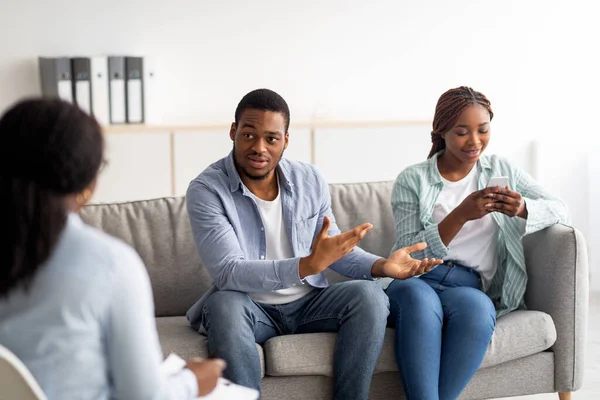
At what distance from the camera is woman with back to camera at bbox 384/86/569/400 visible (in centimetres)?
259

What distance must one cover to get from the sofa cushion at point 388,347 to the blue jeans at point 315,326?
4cm

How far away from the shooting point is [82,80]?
4.38m

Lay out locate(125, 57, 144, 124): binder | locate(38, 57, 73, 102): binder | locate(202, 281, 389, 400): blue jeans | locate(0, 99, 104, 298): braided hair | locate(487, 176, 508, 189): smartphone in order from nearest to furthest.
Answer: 1. locate(0, 99, 104, 298): braided hair
2. locate(202, 281, 389, 400): blue jeans
3. locate(487, 176, 508, 189): smartphone
4. locate(38, 57, 73, 102): binder
5. locate(125, 57, 144, 124): binder

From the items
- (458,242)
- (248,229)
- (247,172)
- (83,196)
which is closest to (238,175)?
(247,172)

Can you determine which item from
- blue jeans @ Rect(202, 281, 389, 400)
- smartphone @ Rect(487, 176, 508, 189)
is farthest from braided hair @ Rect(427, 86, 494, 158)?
blue jeans @ Rect(202, 281, 389, 400)

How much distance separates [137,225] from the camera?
2.98 metres

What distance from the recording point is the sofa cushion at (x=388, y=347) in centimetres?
254

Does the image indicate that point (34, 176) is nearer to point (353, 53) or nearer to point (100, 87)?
point (100, 87)

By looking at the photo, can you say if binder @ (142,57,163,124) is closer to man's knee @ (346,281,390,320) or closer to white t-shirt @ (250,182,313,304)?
white t-shirt @ (250,182,313,304)

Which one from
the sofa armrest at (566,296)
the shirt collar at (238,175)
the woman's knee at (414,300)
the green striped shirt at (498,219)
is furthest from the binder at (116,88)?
the sofa armrest at (566,296)

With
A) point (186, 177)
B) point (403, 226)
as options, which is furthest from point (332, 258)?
point (186, 177)

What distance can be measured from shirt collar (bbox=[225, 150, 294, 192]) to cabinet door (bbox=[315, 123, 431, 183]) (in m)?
1.94

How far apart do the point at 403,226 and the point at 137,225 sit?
0.87m

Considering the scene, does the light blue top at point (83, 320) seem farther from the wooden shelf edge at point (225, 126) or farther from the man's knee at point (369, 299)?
the wooden shelf edge at point (225, 126)
